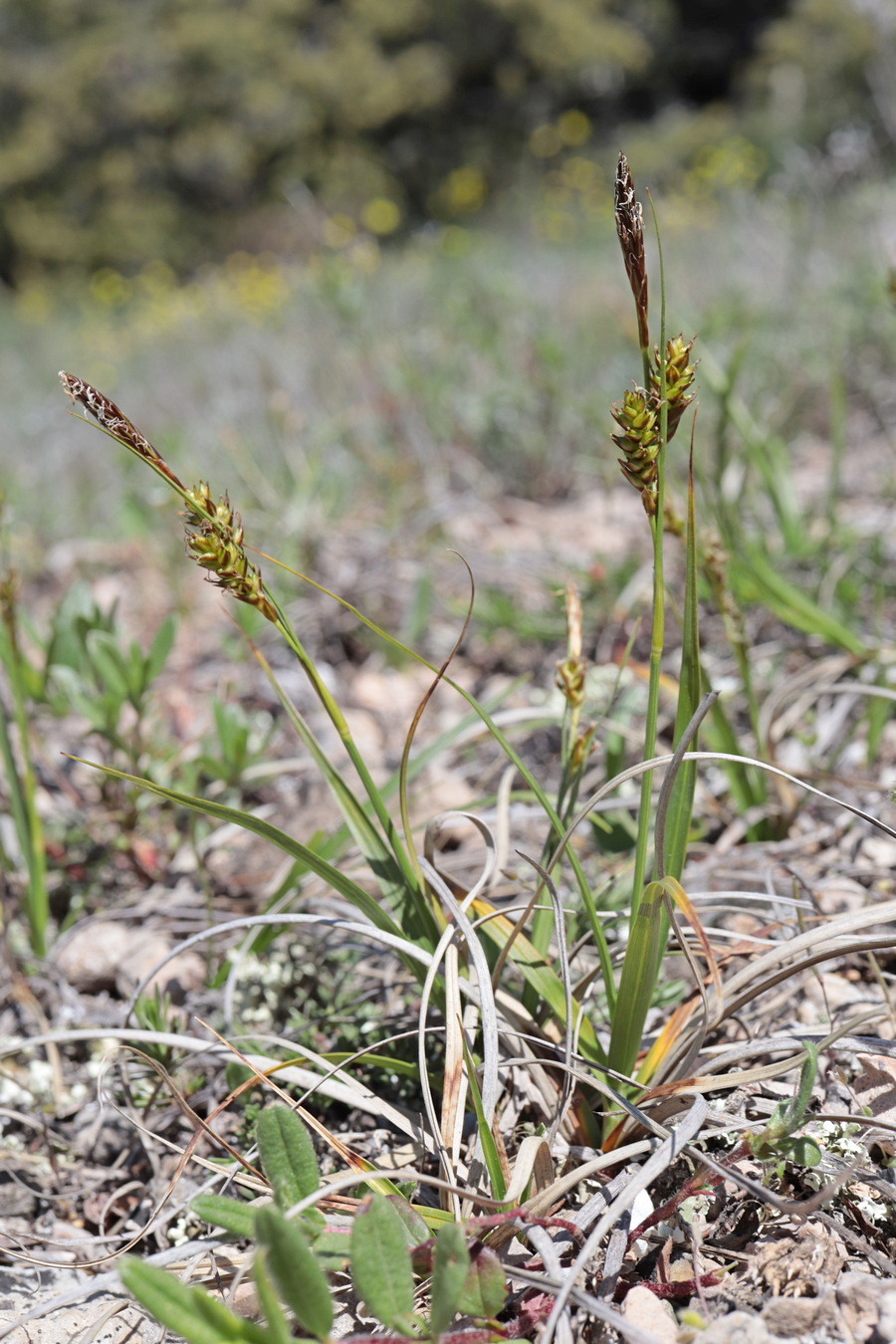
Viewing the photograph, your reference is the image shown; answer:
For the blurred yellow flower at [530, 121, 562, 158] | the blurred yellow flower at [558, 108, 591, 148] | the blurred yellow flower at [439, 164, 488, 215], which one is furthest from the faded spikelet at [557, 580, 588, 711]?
the blurred yellow flower at [530, 121, 562, 158]

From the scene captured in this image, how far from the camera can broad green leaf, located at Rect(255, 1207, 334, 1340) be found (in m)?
0.63

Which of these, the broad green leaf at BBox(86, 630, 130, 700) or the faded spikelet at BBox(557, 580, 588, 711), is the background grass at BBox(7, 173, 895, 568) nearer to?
the broad green leaf at BBox(86, 630, 130, 700)

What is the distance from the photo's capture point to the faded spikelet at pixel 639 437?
685 millimetres

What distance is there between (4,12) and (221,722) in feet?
67.3

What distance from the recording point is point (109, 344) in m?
8.08

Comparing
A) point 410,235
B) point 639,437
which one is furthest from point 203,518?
point 410,235

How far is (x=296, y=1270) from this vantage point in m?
0.65

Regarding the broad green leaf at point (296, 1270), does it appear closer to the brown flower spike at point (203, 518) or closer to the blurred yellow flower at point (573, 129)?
the brown flower spike at point (203, 518)

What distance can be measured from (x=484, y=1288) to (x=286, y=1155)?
0.62 ft

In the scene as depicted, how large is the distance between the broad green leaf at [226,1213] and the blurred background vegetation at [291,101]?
14.5 metres

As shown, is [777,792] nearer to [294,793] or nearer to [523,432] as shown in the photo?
[294,793]

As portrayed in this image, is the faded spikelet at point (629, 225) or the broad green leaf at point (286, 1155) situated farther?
the broad green leaf at point (286, 1155)

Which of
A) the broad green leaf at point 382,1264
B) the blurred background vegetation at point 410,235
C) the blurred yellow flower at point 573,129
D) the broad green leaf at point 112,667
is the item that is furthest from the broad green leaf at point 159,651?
the blurred yellow flower at point 573,129

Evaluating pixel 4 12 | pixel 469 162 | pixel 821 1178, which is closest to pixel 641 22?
pixel 469 162
